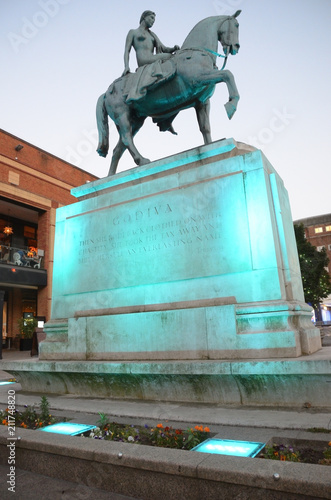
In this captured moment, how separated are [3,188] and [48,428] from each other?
21765 mm

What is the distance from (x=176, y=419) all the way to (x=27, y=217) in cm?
2784

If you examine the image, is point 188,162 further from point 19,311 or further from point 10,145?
point 19,311

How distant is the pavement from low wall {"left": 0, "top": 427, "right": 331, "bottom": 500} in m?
0.10

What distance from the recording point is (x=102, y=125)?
7.64 metres

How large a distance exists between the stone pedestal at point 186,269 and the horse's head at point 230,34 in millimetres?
2107

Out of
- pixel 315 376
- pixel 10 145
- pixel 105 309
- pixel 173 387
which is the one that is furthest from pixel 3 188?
pixel 315 376

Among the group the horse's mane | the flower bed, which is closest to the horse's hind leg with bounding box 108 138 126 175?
the horse's mane

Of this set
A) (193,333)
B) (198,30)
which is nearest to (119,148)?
(198,30)

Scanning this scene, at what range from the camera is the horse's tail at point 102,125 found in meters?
7.63

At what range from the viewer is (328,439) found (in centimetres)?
276

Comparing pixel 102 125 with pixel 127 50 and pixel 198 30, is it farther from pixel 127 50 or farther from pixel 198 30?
pixel 198 30

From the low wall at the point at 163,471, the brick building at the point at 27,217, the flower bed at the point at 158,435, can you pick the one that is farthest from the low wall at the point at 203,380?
the brick building at the point at 27,217

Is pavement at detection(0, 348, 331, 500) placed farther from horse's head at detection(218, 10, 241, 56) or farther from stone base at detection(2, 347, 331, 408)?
horse's head at detection(218, 10, 241, 56)

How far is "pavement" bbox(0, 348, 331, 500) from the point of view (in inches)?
99.8
